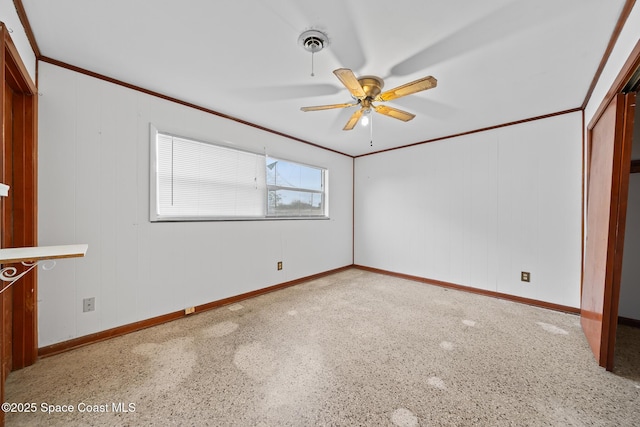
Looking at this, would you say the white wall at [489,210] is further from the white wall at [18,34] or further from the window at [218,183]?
the white wall at [18,34]

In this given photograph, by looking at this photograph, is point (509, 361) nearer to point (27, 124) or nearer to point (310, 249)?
point (310, 249)

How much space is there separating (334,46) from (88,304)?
2864mm

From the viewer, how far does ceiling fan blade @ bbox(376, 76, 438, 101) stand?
1.74 meters

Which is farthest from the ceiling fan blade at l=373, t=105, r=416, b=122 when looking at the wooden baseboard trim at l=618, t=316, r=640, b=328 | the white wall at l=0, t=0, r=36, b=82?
the wooden baseboard trim at l=618, t=316, r=640, b=328

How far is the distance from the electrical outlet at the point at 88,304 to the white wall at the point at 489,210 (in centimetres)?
390

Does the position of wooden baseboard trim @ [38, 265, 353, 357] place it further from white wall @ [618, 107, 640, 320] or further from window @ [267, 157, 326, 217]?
white wall @ [618, 107, 640, 320]

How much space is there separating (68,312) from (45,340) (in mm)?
225

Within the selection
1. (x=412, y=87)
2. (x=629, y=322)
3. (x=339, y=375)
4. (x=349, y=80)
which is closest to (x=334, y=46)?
(x=349, y=80)

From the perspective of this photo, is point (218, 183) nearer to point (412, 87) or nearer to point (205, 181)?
point (205, 181)

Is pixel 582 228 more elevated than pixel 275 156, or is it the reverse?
pixel 275 156

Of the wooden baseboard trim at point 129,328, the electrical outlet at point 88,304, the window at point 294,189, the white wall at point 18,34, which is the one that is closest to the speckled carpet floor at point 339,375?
the wooden baseboard trim at point 129,328

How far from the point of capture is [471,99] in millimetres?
2578

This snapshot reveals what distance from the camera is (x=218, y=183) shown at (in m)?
3.03

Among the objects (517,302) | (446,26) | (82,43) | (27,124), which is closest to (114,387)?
(27,124)
